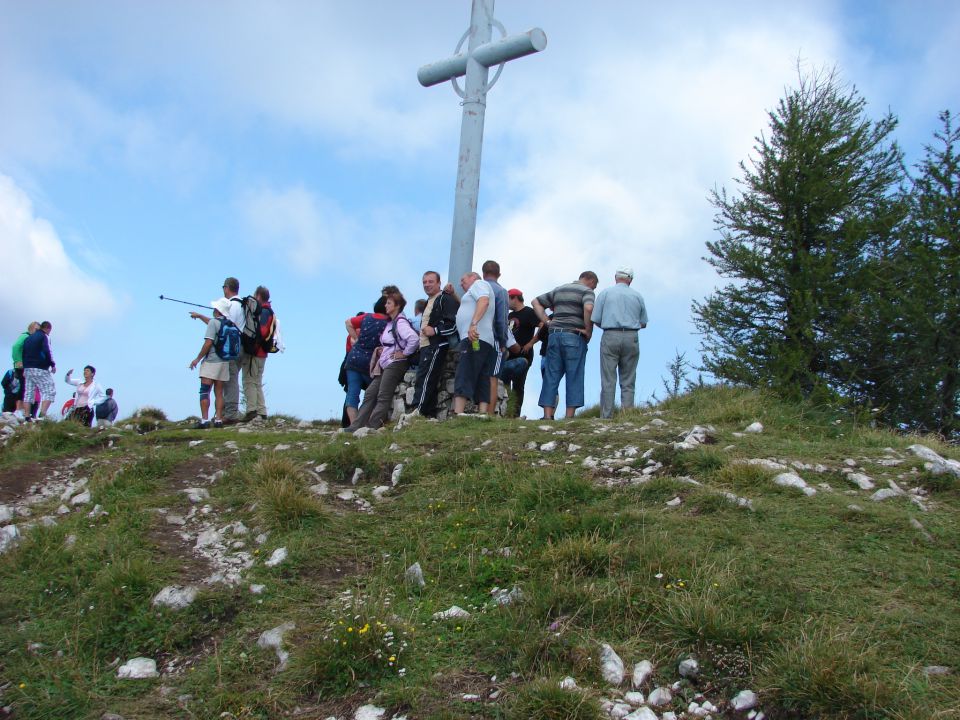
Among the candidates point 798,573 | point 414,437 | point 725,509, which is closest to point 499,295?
point 414,437

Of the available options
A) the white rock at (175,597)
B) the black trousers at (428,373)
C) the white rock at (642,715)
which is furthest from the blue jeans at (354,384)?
the white rock at (642,715)

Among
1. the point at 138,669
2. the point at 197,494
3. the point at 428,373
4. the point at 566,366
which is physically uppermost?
the point at 566,366

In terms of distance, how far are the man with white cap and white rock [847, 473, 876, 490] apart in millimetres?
4328

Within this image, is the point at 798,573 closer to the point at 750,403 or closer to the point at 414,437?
the point at 414,437

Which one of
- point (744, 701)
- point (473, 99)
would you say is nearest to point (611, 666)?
point (744, 701)

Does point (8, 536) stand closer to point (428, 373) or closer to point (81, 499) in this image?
point (81, 499)

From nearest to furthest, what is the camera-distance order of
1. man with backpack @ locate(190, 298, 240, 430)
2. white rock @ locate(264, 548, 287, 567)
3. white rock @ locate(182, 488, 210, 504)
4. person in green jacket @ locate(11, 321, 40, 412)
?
1. white rock @ locate(264, 548, 287, 567)
2. white rock @ locate(182, 488, 210, 504)
3. man with backpack @ locate(190, 298, 240, 430)
4. person in green jacket @ locate(11, 321, 40, 412)

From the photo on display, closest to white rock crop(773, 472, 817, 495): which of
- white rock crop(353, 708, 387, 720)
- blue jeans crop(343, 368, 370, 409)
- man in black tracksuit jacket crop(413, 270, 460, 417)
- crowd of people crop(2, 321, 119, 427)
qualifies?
white rock crop(353, 708, 387, 720)

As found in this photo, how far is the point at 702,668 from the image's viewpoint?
439 centimetres

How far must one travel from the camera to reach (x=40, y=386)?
15.4 m

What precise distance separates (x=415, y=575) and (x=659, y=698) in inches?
74.7

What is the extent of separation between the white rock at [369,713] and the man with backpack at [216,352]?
322 inches

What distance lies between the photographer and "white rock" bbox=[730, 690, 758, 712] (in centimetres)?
411

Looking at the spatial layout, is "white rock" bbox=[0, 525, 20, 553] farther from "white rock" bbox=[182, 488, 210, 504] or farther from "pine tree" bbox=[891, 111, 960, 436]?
"pine tree" bbox=[891, 111, 960, 436]
